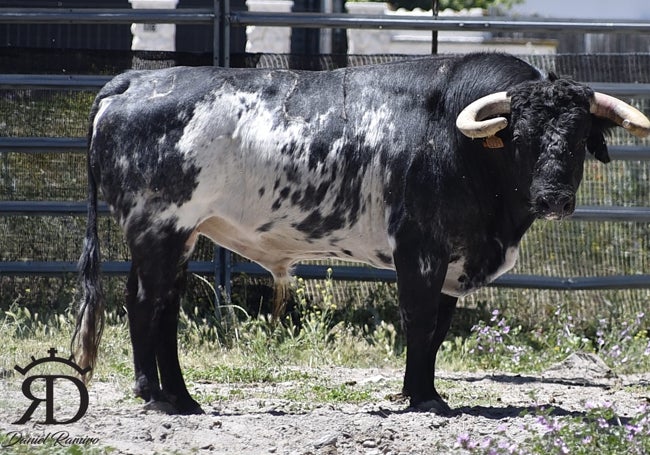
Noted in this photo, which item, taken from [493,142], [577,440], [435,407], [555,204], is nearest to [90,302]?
[435,407]

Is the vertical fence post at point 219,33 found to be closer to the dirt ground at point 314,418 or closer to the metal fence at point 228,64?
the metal fence at point 228,64

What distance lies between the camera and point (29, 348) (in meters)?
7.92

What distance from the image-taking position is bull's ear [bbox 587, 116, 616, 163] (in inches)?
259

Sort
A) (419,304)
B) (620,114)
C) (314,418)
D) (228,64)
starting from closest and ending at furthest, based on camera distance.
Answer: (314,418)
(620,114)
(419,304)
(228,64)

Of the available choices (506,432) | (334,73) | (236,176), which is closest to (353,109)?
(334,73)

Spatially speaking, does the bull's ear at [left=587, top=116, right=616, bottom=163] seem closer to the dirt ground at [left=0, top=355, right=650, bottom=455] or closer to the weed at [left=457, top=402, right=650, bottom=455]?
the dirt ground at [left=0, top=355, right=650, bottom=455]

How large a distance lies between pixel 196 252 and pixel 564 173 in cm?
380

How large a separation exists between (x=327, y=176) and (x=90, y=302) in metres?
1.48

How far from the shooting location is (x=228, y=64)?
8977 mm

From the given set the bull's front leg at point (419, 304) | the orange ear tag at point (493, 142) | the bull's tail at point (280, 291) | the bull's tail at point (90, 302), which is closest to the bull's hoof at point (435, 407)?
the bull's front leg at point (419, 304)


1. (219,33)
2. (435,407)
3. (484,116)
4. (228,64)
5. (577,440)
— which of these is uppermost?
(219,33)

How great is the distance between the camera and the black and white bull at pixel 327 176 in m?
6.50

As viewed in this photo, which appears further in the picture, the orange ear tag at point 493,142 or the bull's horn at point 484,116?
the orange ear tag at point 493,142

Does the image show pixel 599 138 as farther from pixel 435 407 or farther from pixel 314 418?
pixel 314 418
